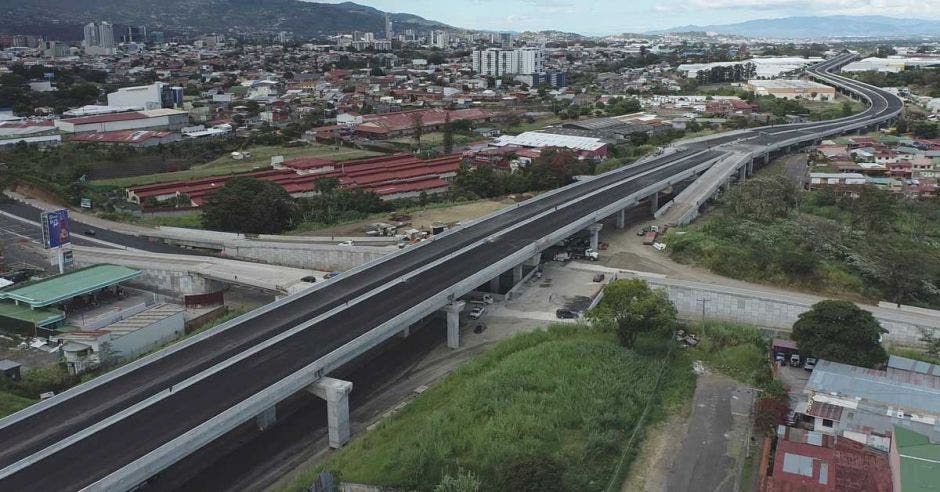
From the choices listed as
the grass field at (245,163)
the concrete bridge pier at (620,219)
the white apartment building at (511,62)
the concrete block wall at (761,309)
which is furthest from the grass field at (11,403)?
the white apartment building at (511,62)

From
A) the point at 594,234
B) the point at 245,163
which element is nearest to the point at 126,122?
the point at 245,163

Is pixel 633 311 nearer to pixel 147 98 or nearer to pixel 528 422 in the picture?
pixel 528 422

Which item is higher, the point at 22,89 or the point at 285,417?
the point at 22,89

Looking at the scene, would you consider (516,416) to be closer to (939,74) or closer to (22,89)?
(22,89)

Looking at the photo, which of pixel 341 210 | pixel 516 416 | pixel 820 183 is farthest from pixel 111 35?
pixel 516 416

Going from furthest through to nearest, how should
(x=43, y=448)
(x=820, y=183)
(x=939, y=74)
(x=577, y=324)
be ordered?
(x=939, y=74)
(x=820, y=183)
(x=577, y=324)
(x=43, y=448)

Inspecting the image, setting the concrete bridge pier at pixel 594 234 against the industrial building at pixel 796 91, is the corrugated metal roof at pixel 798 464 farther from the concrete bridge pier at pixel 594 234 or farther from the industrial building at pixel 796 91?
the industrial building at pixel 796 91
